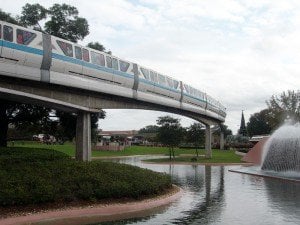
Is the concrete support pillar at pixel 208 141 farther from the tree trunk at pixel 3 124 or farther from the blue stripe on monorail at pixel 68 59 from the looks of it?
the tree trunk at pixel 3 124

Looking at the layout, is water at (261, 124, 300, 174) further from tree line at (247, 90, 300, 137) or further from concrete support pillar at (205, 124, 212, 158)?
tree line at (247, 90, 300, 137)

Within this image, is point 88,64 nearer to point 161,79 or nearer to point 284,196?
point 161,79

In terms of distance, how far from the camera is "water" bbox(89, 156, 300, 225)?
1472 cm

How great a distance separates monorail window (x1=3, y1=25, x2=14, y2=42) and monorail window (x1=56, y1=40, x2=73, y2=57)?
2.95m

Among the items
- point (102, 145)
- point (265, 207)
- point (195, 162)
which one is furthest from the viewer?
point (102, 145)

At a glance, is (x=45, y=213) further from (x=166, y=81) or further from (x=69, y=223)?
(x=166, y=81)

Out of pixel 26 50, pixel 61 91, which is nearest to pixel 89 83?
pixel 61 91

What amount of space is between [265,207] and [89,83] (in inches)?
505

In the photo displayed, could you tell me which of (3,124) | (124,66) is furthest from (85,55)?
(3,124)

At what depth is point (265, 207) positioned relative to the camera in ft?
56.8

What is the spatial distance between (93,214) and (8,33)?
1025 centimetres

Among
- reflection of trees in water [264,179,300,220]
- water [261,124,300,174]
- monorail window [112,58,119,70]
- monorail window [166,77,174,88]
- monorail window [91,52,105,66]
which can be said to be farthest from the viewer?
monorail window [166,77,174,88]

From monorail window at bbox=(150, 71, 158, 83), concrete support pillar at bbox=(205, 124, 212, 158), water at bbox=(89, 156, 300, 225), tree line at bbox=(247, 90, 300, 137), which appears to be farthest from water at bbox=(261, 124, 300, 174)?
tree line at bbox=(247, 90, 300, 137)

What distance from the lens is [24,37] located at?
21141mm
